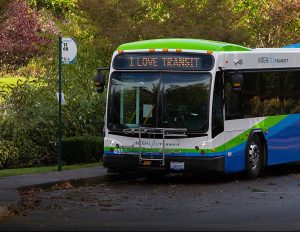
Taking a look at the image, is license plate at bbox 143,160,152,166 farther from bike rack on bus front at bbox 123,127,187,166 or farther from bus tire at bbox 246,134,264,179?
bus tire at bbox 246,134,264,179

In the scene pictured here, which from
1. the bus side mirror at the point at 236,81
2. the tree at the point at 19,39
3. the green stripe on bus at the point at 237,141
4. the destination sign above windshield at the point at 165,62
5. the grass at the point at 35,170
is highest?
the tree at the point at 19,39

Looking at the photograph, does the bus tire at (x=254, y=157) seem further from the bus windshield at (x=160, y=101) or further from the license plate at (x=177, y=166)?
the license plate at (x=177, y=166)

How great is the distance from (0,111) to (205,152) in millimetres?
8579

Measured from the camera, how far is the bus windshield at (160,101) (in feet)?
68.8

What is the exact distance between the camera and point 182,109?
69.1ft

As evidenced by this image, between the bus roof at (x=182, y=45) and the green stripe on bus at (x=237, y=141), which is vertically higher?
the bus roof at (x=182, y=45)

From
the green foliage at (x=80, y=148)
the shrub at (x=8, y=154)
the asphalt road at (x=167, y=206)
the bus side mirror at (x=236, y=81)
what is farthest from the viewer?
the shrub at (x=8, y=154)

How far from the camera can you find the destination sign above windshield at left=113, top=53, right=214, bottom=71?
69.4ft

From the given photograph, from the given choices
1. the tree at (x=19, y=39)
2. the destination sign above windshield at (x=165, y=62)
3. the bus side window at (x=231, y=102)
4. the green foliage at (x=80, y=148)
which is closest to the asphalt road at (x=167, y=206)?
the bus side window at (x=231, y=102)

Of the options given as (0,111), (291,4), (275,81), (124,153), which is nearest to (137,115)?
(124,153)

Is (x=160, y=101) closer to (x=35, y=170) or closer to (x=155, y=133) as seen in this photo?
(x=155, y=133)

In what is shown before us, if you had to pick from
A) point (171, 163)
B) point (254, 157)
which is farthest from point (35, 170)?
point (254, 157)

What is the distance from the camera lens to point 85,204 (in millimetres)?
16984

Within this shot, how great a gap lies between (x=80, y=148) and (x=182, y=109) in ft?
18.0
